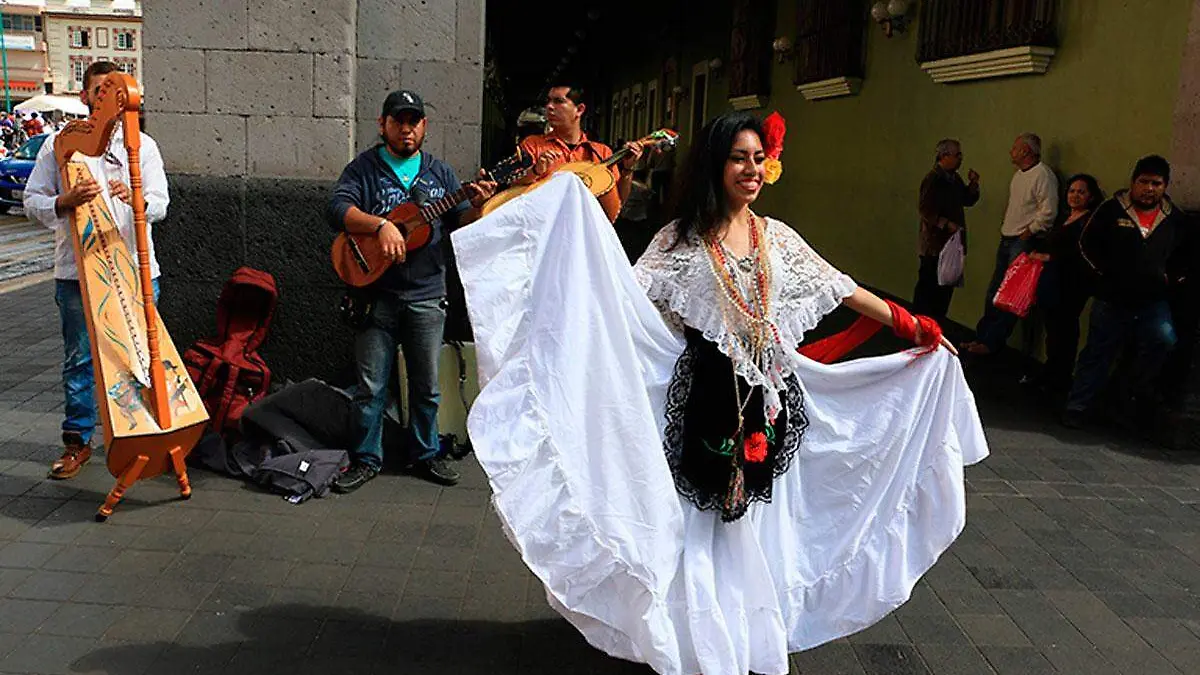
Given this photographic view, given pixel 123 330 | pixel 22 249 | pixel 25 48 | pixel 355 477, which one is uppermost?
pixel 25 48

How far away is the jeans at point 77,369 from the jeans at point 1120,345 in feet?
18.8

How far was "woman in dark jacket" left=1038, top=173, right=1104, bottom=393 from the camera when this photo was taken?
23.9 ft

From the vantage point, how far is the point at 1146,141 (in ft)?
23.8

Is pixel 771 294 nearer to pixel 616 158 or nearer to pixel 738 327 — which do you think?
pixel 738 327

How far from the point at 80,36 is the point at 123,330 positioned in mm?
94715

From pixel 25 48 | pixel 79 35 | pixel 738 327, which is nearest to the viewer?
pixel 738 327

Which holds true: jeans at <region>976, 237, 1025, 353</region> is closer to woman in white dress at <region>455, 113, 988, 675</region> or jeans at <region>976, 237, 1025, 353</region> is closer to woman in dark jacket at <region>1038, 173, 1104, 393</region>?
woman in dark jacket at <region>1038, 173, 1104, 393</region>

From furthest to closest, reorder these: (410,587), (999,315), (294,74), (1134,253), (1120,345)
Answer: (999,315), (1120,345), (1134,253), (294,74), (410,587)

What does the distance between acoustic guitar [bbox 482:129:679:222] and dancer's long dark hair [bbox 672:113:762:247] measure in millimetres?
1230

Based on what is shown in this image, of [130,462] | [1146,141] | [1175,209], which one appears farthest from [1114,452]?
[130,462]

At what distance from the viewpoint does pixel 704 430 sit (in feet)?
10.2

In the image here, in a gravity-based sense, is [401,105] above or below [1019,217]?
above

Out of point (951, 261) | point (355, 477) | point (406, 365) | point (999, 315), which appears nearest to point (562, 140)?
point (406, 365)

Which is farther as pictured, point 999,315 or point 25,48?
point 25,48
